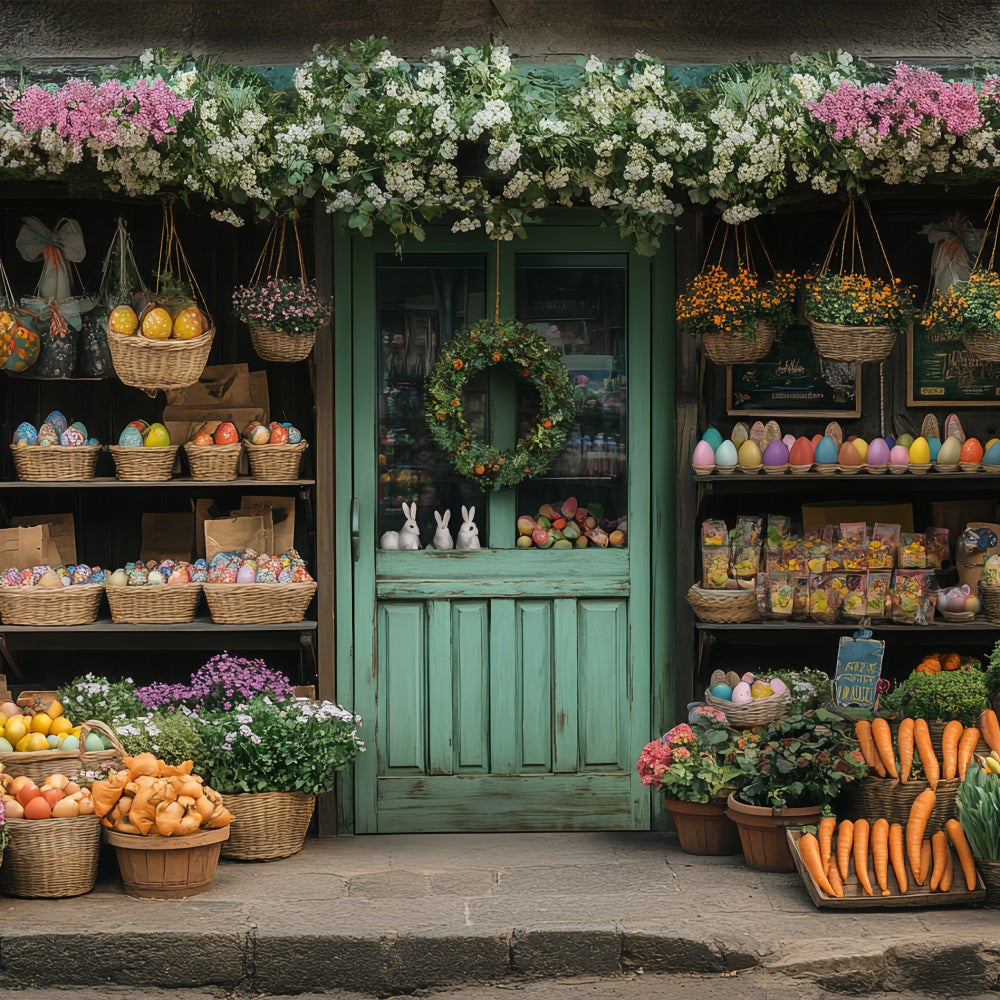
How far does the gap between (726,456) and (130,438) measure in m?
2.81

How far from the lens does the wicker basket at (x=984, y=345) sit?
21.5 feet

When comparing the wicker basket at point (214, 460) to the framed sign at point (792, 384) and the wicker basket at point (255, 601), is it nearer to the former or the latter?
the wicker basket at point (255, 601)

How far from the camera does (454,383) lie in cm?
685

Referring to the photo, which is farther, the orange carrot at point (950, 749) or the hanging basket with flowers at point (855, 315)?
the hanging basket with flowers at point (855, 315)

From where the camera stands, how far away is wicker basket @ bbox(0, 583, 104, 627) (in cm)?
675

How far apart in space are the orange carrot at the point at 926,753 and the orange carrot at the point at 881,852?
33 cm

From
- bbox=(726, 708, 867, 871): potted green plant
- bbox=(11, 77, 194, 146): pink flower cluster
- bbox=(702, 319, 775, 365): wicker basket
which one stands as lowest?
bbox=(726, 708, 867, 871): potted green plant

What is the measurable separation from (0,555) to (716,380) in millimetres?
3619

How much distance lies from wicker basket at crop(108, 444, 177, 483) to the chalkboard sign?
3287mm

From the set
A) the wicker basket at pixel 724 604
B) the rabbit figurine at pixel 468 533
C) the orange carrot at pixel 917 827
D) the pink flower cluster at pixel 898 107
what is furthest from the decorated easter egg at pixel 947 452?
the rabbit figurine at pixel 468 533

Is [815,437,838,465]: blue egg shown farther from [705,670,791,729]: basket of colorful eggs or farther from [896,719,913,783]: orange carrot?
[896,719,913,783]: orange carrot

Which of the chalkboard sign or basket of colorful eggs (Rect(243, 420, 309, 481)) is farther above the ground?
basket of colorful eggs (Rect(243, 420, 309, 481))

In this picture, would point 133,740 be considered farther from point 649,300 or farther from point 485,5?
point 485,5

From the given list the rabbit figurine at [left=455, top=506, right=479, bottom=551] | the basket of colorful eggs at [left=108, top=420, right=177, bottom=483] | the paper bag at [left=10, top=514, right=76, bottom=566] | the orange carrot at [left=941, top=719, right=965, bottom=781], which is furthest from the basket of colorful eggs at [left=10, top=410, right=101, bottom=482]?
the orange carrot at [left=941, top=719, right=965, bottom=781]
